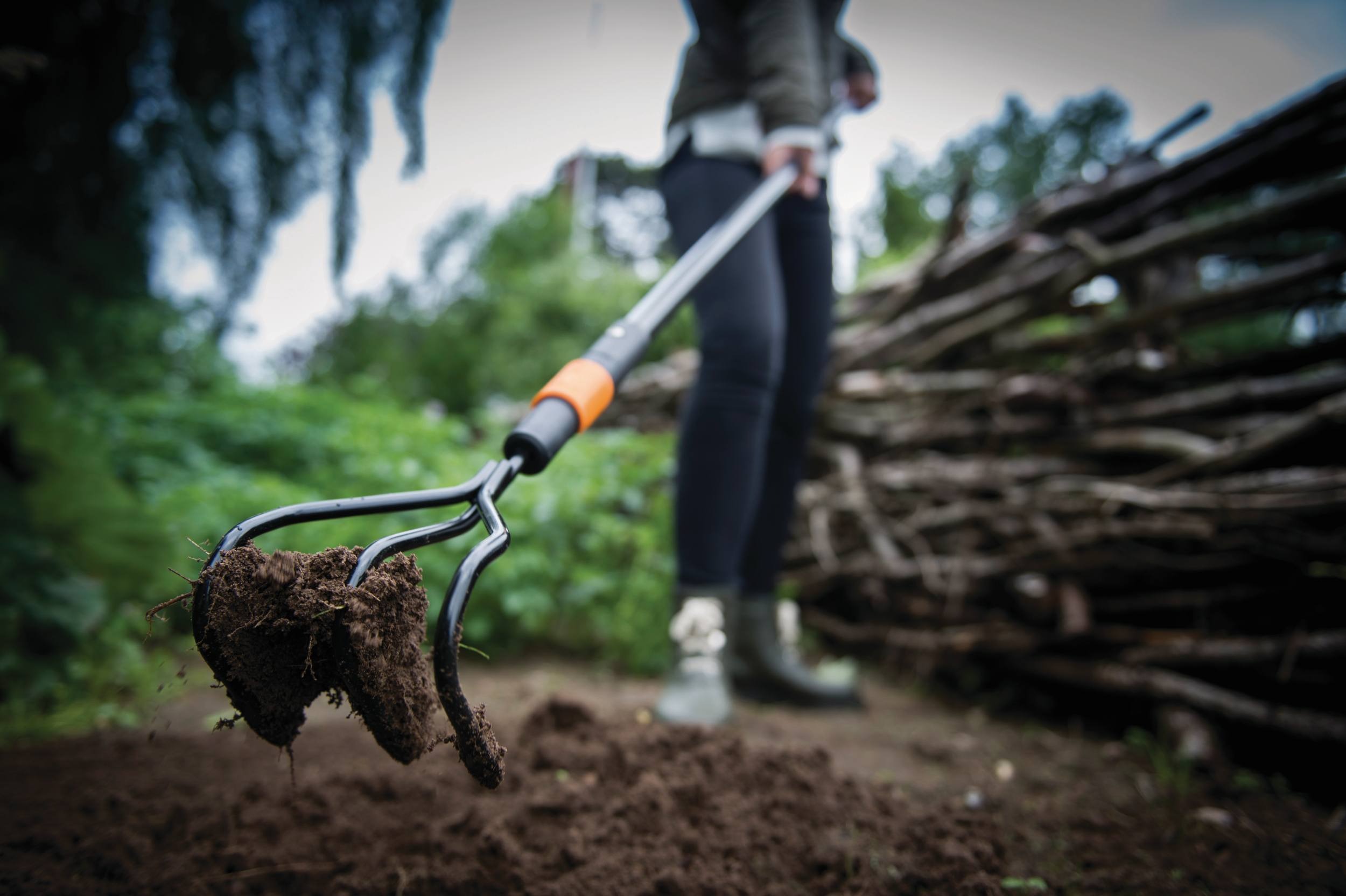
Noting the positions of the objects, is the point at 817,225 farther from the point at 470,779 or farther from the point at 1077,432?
the point at 470,779

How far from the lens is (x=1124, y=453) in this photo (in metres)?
1.98

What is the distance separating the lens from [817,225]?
5.98 feet

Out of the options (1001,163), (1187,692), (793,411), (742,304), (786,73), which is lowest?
(1187,692)

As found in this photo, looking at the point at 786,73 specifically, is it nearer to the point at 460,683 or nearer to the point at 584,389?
the point at 584,389

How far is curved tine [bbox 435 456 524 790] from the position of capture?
0.62 metres

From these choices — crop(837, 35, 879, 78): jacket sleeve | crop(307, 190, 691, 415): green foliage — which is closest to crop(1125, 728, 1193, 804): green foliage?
crop(837, 35, 879, 78): jacket sleeve

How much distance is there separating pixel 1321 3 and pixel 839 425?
180cm

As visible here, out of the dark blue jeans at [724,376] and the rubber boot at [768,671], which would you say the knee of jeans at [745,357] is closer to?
the dark blue jeans at [724,376]

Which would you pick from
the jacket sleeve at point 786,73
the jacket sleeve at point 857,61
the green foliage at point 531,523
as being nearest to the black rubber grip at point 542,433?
the jacket sleeve at point 786,73

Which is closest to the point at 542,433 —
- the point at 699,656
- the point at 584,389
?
the point at 584,389

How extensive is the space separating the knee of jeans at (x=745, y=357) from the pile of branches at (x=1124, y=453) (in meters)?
0.91

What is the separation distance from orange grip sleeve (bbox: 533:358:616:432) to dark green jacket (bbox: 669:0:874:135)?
0.90m

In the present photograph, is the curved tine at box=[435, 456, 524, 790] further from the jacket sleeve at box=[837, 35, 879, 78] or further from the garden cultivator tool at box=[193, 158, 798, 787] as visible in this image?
the jacket sleeve at box=[837, 35, 879, 78]

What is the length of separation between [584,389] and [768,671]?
3.97ft
